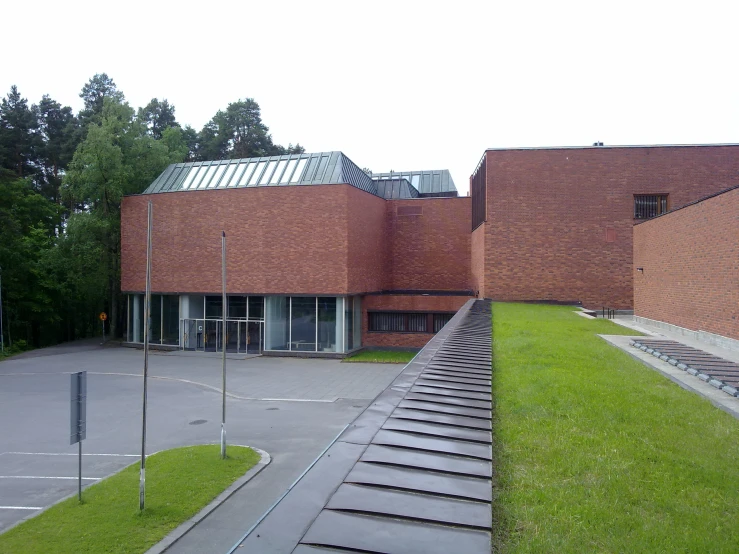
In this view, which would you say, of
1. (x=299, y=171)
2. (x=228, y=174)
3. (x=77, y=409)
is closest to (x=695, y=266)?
(x=77, y=409)

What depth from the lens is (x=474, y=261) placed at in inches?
1393

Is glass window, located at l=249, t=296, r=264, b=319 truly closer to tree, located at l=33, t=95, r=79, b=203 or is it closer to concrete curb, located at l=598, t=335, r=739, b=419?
concrete curb, located at l=598, t=335, r=739, b=419

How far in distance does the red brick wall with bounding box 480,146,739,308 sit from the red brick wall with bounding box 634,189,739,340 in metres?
4.93

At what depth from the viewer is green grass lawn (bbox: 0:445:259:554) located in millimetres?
8406

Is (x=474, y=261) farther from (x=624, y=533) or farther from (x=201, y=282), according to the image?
(x=624, y=533)

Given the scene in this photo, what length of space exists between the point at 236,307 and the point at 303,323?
444 cm

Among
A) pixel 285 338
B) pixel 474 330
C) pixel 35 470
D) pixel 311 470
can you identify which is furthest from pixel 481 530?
pixel 285 338

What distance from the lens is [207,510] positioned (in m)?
9.79

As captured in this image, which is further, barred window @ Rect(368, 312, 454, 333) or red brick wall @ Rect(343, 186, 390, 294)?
barred window @ Rect(368, 312, 454, 333)

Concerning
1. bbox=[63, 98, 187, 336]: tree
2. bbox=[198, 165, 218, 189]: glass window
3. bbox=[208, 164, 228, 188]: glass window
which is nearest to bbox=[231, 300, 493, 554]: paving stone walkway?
bbox=[208, 164, 228, 188]: glass window

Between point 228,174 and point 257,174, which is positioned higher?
point 228,174

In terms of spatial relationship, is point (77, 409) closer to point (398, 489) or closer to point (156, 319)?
point (398, 489)

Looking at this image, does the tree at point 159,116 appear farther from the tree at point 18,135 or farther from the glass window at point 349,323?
the glass window at point 349,323

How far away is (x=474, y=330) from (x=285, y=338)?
21.0 metres
